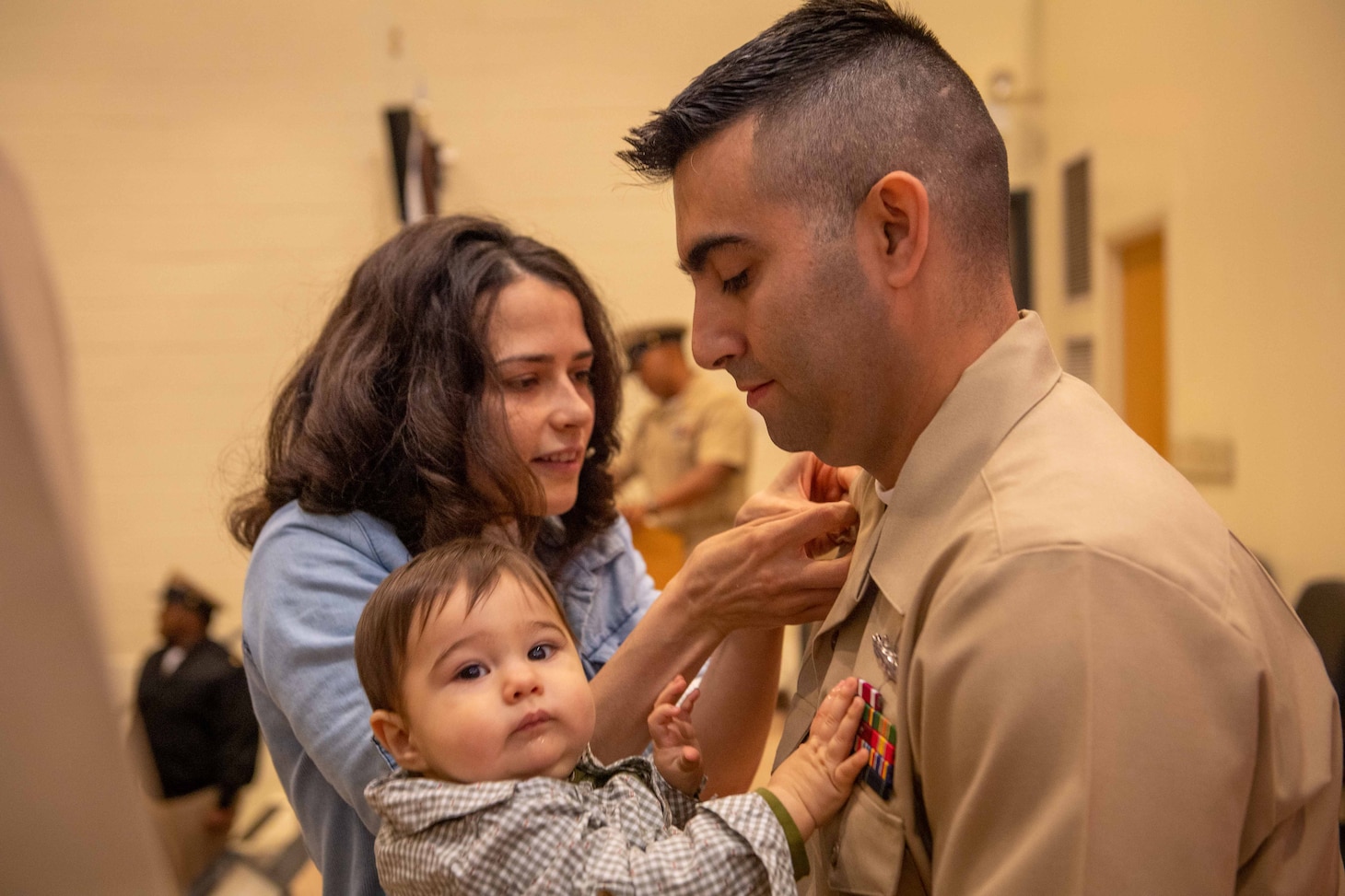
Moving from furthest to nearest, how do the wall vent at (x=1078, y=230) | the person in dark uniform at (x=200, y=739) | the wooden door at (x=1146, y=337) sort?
the wall vent at (x=1078, y=230)
the wooden door at (x=1146, y=337)
the person in dark uniform at (x=200, y=739)

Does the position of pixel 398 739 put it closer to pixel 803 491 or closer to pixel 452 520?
pixel 452 520

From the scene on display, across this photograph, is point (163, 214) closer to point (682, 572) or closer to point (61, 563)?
point (682, 572)

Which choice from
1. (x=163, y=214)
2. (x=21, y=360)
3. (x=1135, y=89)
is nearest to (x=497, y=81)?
(x=163, y=214)

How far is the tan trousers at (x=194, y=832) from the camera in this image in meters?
3.67

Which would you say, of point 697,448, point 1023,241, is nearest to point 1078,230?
point 1023,241

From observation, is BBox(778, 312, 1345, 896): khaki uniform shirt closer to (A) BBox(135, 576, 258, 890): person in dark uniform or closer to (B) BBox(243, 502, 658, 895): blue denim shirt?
(B) BBox(243, 502, 658, 895): blue denim shirt

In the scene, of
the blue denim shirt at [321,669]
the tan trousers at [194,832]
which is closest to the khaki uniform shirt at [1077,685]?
the blue denim shirt at [321,669]

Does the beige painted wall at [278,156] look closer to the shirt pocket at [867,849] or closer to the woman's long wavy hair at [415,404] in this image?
the woman's long wavy hair at [415,404]

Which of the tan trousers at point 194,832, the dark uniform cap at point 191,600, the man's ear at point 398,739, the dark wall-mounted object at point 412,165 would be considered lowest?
the tan trousers at point 194,832

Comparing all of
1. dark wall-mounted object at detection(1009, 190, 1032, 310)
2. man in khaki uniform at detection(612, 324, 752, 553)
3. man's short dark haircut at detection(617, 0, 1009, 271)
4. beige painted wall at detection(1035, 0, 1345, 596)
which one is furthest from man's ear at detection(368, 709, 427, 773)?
dark wall-mounted object at detection(1009, 190, 1032, 310)

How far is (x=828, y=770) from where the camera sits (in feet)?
3.78

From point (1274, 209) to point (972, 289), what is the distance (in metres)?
3.32

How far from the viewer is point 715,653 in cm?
171

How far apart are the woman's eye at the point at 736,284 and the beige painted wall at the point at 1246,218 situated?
3.10 metres
